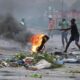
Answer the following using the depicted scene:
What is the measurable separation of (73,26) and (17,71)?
284 inches

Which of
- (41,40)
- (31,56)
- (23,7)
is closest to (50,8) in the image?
(23,7)

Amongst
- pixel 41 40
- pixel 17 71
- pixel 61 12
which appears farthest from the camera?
pixel 61 12

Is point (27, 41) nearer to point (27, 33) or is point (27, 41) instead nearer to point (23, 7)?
point (27, 33)

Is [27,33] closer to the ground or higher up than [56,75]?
higher up

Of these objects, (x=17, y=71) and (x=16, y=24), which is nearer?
(x=17, y=71)

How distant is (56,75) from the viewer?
12.3m

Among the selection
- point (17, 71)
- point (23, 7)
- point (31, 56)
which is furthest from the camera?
point (23, 7)

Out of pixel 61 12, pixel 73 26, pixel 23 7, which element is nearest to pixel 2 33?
pixel 73 26

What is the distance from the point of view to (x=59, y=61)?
48.2 ft

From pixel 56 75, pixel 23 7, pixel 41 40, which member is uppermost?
pixel 23 7

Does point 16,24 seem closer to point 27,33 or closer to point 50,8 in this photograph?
point 27,33

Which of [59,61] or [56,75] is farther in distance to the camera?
[59,61]

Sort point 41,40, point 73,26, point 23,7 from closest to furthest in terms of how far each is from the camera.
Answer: point 41,40, point 73,26, point 23,7

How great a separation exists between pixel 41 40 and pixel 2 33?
405 centimetres
